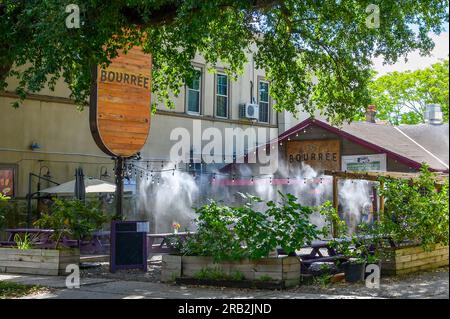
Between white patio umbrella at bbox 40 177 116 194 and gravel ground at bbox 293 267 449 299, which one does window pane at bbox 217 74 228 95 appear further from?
gravel ground at bbox 293 267 449 299

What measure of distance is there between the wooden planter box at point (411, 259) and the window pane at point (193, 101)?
16.4m

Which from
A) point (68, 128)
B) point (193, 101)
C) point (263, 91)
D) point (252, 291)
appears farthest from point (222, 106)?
point (252, 291)

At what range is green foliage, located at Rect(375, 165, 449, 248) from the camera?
11438mm

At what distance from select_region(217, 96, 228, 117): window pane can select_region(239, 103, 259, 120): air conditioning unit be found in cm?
73

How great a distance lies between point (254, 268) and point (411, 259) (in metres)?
3.07

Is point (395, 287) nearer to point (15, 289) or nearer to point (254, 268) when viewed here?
point (254, 268)

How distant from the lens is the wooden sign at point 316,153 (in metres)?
25.4

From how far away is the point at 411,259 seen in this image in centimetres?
1181

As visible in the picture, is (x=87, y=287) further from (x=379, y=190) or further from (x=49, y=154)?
(x=49, y=154)

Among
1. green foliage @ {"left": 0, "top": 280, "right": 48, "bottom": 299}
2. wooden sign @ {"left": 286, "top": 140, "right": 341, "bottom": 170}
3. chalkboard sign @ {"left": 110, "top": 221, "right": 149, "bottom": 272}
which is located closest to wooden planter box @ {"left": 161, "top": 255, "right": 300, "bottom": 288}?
chalkboard sign @ {"left": 110, "top": 221, "right": 149, "bottom": 272}

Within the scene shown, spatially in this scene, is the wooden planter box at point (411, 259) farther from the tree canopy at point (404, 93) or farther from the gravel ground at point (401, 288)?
the tree canopy at point (404, 93)

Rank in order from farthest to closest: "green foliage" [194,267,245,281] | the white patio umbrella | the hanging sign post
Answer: the white patio umbrella
the hanging sign post
"green foliage" [194,267,245,281]

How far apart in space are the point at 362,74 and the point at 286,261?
8.84 meters

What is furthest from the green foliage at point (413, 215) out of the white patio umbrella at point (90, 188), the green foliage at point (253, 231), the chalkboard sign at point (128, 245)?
the white patio umbrella at point (90, 188)
